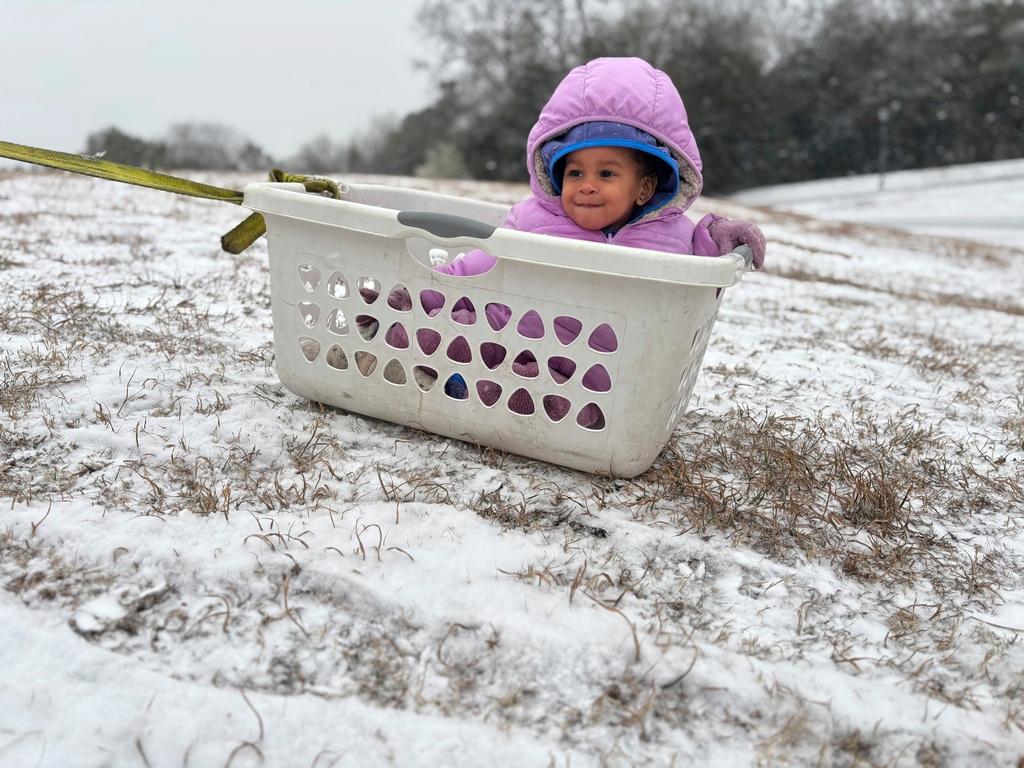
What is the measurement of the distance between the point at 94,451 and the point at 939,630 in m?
1.89

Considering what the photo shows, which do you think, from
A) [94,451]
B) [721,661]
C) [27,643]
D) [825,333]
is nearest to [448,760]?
[721,661]

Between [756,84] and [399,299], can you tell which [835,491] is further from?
[756,84]

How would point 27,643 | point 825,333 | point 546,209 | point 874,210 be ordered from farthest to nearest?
point 874,210
point 825,333
point 546,209
point 27,643

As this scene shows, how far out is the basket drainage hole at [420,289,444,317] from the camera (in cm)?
196

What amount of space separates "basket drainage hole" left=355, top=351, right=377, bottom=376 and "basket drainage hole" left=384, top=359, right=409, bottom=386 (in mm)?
38

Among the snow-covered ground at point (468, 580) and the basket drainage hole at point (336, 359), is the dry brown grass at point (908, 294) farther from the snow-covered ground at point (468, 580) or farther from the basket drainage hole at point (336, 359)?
the basket drainage hole at point (336, 359)

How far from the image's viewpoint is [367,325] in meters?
2.16

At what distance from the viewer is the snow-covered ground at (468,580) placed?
1.23m

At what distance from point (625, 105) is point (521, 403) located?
888 millimetres

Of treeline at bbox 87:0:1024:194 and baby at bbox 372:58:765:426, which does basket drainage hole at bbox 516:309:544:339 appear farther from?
treeline at bbox 87:0:1024:194

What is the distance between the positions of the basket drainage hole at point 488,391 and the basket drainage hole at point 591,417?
213 mm

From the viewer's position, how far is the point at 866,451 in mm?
2332

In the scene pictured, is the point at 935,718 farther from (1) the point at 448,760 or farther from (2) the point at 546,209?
(2) the point at 546,209

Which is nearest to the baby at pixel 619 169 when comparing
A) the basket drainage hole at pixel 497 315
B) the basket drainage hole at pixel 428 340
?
the basket drainage hole at pixel 497 315
